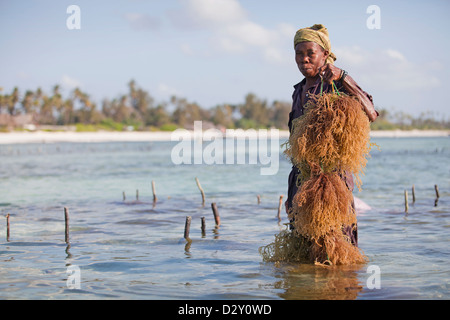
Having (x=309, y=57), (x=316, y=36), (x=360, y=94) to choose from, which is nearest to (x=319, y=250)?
(x=360, y=94)

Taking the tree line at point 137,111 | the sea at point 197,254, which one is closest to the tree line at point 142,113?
the tree line at point 137,111

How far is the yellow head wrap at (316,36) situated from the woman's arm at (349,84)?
1.13ft

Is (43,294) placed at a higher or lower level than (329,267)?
lower

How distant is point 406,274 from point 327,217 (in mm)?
2178

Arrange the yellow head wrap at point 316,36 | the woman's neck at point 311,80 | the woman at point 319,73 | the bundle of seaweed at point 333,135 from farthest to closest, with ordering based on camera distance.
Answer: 1. the woman's neck at point 311,80
2. the yellow head wrap at point 316,36
3. the woman at point 319,73
4. the bundle of seaweed at point 333,135

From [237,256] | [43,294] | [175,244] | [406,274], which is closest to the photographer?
[43,294]

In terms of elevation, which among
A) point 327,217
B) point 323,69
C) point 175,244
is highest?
point 323,69

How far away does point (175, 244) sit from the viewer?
10.4m

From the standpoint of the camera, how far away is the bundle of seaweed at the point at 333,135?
564cm

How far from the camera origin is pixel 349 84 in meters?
5.75

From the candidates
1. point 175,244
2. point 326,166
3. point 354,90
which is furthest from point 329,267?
point 175,244

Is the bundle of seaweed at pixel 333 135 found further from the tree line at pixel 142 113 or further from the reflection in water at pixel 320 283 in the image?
the tree line at pixel 142 113

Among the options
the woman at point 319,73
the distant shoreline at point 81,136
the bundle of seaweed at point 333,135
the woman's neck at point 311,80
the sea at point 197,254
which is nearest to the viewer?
the bundle of seaweed at point 333,135
